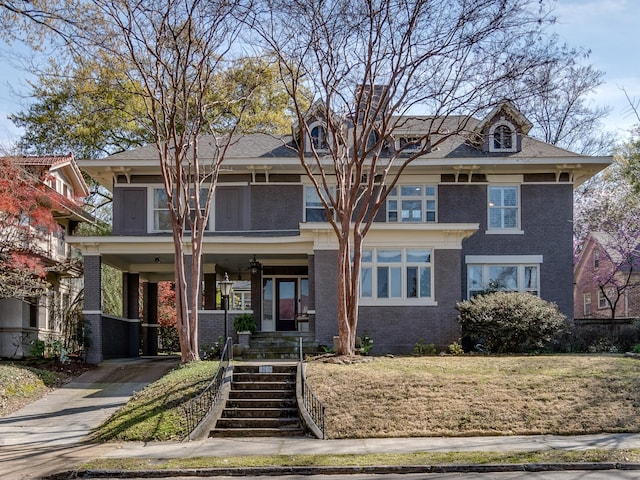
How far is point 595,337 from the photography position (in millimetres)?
25312

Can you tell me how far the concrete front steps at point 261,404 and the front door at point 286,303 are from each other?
9750mm

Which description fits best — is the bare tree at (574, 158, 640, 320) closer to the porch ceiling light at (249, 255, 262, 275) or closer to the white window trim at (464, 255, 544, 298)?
the white window trim at (464, 255, 544, 298)

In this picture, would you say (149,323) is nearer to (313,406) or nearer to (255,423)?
(255,423)

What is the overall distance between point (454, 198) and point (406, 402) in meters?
12.6

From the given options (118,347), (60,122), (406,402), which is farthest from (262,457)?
(60,122)

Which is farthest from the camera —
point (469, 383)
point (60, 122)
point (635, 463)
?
point (60, 122)

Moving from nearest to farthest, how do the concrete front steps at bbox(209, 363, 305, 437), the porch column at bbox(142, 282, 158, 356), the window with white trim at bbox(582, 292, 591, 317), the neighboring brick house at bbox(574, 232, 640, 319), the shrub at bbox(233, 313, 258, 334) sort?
the concrete front steps at bbox(209, 363, 305, 437), the shrub at bbox(233, 313, 258, 334), the porch column at bbox(142, 282, 158, 356), the neighboring brick house at bbox(574, 232, 640, 319), the window with white trim at bbox(582, 292, 591, 317)

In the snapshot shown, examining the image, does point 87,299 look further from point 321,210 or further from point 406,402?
point 406,402

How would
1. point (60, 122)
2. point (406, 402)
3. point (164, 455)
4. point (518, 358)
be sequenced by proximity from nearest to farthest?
point (164, 455) → point (406, 402) → point (518, 358) → point (60, 122)

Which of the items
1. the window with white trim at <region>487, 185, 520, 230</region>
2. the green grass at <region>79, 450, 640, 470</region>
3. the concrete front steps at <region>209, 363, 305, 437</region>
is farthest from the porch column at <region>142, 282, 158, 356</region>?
the green grass at <region>79, 450, 640, 470</region>

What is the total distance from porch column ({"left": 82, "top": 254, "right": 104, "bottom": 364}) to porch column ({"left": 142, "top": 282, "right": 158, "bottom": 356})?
5.73m

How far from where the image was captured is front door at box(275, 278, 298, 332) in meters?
29.4

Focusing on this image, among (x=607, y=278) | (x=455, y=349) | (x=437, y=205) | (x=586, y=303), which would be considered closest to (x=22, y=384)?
(x=455, y=349)

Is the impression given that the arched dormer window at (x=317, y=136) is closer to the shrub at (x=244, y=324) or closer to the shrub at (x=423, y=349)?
the shrub at (x=244, y=324)
